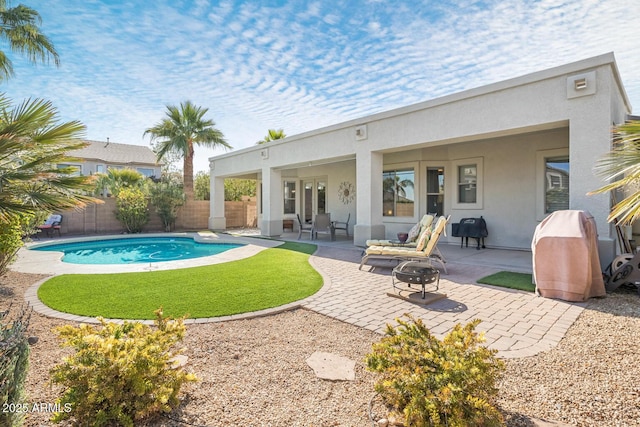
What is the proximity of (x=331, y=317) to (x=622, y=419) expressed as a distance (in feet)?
10.3

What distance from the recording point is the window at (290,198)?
63.7ft

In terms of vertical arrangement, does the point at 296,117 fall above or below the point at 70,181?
above

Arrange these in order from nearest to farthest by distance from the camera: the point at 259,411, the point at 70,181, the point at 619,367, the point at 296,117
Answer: the point at 259,411
the point at 619,367
the point at 70,181
the point at 296,117

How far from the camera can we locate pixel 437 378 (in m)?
2.11

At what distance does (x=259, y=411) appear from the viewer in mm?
2533

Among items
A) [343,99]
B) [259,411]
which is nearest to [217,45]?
[343,99]

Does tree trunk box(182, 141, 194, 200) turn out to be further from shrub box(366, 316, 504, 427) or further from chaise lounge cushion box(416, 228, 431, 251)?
shrub box(366, 316, 504, 427)

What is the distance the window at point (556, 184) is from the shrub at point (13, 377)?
12.0 meters

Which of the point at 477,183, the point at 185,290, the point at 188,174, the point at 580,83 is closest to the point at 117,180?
the point at 188,174

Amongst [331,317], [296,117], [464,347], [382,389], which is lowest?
[331,317]

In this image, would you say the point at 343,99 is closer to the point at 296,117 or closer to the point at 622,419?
the point at 296,117

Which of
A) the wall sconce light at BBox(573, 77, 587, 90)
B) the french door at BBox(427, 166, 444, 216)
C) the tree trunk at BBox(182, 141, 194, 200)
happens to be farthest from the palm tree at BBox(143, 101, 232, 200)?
the wall sconce light at BBox(573, 77, 587, 90)

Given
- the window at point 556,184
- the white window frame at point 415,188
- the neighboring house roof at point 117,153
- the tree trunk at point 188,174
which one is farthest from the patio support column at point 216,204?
the neighboring house roof at point 117,153

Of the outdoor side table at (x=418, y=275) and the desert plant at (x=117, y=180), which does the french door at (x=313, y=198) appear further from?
the desert plant at (x=117, y=180)
